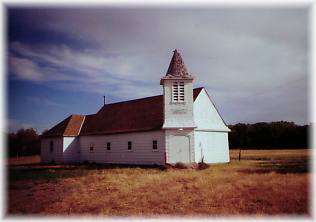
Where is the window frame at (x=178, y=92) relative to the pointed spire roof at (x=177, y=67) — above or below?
below

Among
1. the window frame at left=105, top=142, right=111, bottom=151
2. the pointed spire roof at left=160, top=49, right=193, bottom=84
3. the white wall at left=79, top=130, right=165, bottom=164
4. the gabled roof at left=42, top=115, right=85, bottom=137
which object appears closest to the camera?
the pointed spire roof at left=160, top=49, right=193, bottom=84

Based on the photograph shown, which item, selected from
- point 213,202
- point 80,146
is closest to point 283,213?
point 213,202

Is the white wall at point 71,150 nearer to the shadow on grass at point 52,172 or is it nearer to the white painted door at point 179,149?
the shadow on grass at point 52,172

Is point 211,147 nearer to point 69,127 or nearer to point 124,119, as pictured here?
point 124,119

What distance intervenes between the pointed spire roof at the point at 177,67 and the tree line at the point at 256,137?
88.9ft

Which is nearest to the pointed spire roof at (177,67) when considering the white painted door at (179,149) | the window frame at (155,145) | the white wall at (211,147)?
the white wall at (211,147)

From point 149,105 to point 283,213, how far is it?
2141cm

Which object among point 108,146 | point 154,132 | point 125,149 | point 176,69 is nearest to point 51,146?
point 108,146

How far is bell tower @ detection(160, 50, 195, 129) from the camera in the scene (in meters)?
24.6

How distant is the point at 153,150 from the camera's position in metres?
25.5

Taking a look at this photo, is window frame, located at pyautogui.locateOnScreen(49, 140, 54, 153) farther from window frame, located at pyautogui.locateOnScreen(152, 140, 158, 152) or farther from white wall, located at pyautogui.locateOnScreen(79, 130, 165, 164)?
window frame, located at pyautogui.locateOnScreen(152, 140, 158, 152)

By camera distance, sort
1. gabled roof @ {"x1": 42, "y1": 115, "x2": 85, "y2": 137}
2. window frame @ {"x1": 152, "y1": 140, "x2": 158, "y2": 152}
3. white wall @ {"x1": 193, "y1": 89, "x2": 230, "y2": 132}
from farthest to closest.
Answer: gabled roof @ {"x1": 42, "y1": 115, "x2": 85, "y2": 137}, white wall @ {"x1": 193, "y1": 89, "x2": 230, "y2": 132}, window frame @ {"x1": 152, "y1": 140, "x2": 158, "y2": 152}

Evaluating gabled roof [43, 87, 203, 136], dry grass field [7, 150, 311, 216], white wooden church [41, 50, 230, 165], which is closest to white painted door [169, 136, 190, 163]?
white wooden church [41, 50, 230, 165]

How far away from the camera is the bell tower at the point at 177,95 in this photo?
24562 millimetres
